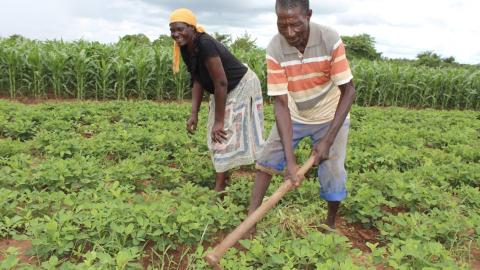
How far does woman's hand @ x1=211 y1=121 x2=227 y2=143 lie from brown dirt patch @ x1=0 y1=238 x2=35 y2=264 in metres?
1.58

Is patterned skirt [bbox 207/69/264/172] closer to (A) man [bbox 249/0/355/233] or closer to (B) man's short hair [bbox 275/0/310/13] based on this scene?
(A) man [bbox 249/0/355/233]

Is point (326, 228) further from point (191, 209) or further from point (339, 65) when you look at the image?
point (339, 65)

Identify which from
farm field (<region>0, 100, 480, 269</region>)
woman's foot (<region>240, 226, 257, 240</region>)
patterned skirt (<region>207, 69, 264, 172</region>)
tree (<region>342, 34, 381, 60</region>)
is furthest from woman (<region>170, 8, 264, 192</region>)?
tree (<region>342, 34, 381, 60</region>)

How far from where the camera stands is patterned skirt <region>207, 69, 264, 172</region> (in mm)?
3766

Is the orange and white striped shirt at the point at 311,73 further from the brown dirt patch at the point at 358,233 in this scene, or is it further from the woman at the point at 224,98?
the brown dirt patch at the point at 358,233

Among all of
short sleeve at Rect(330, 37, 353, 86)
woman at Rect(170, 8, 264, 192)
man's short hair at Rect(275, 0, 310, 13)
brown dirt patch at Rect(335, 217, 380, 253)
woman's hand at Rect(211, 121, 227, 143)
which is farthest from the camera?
woman's hand at Rect(211, 121, 227, 143)

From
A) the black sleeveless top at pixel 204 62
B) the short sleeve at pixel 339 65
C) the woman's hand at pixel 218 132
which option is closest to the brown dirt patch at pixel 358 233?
the woman's hand at pixel 218 132

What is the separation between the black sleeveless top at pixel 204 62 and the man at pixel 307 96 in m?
0.76

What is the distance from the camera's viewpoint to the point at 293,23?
2449 millimetres

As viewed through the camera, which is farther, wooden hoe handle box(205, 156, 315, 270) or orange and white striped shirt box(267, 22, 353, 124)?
orange and white striped shirt box(267, 22, 353, 124)

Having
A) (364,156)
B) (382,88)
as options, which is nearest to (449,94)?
(382,88)

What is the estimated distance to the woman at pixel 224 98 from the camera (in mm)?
3430

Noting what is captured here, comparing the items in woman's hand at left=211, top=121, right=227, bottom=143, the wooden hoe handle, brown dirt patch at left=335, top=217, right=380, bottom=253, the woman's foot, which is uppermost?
woman's hand at left=211, top=121, right=227, bottom=143

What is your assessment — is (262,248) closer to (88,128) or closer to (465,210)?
(465,210)
